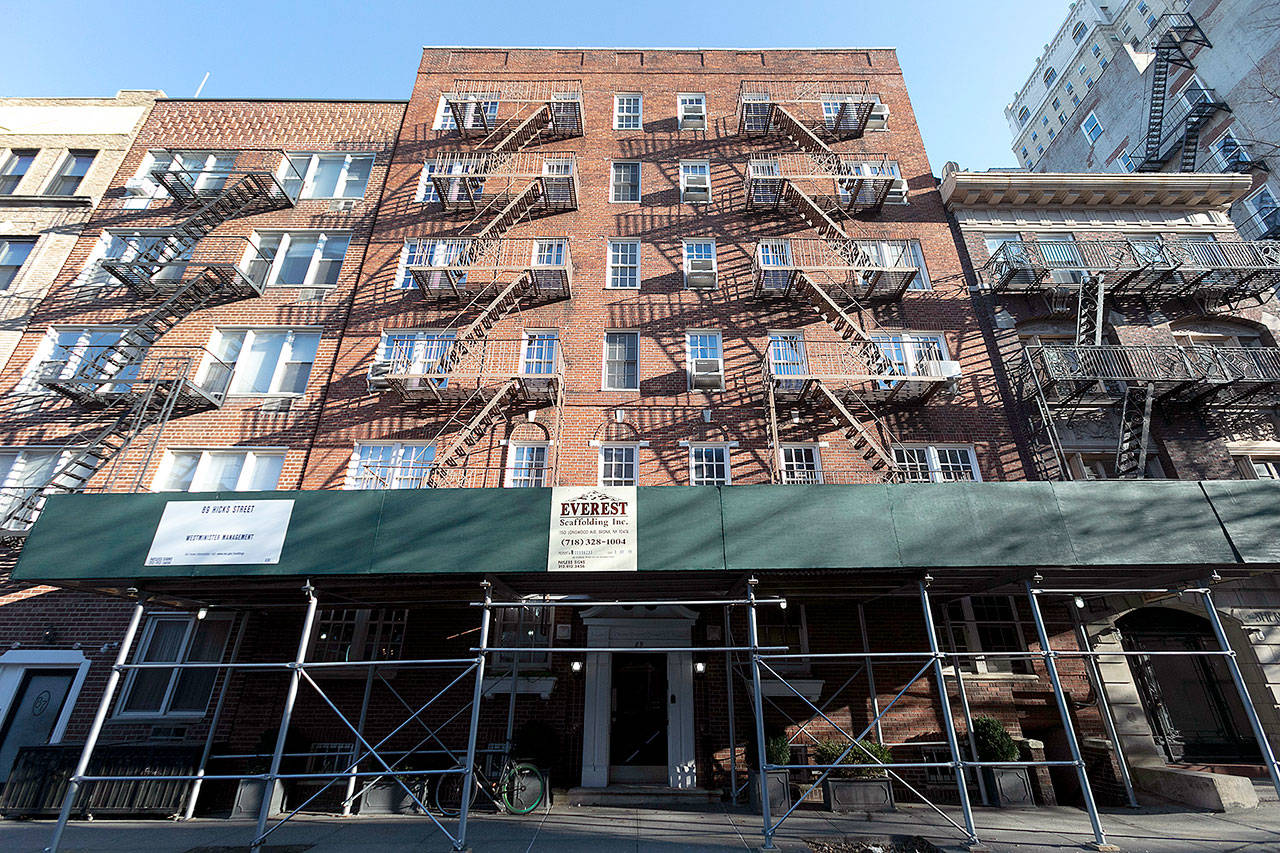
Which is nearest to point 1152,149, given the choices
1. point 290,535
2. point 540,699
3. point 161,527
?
point 540,699

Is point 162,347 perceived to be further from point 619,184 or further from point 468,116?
point 619,184

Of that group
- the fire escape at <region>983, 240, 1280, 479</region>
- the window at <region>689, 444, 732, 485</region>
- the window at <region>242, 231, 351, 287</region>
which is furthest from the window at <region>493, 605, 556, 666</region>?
the fire escape at <region>983, 240, 1280, 479</region>

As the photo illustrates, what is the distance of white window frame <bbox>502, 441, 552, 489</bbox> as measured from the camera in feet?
49.4

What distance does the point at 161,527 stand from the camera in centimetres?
972

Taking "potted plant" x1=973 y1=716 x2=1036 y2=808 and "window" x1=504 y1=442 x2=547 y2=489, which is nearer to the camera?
"potted plant" x1=973 y1=716 x2=1036 y2=808

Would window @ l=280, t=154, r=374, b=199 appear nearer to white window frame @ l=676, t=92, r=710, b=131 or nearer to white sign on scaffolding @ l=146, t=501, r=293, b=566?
white window frame @ l=676, t=92, r=710, b=131

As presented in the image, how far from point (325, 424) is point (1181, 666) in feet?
75.2

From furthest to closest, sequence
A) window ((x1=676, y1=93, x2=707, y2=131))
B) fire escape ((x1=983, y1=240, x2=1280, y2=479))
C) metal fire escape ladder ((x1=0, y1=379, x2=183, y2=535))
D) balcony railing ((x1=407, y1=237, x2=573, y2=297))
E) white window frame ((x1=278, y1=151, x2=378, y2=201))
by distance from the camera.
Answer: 1. window ((x1=676, y1=93, x2=707, y2=131))
2. white window frame ((x1=278, y1=151, x2=378, y2=201))
3. balcony railing ((x1=407, y1=237, x2=573, y2=297))
4. fire escape ((x1=983, y1=240, x2=1280, y2=479))
5. metal fire escape ladder ((x1=0, y1=379, x2=183, y2=535))

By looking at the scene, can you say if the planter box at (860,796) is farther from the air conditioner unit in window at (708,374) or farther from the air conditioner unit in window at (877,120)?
the air conditioner unit in window at (877,120)

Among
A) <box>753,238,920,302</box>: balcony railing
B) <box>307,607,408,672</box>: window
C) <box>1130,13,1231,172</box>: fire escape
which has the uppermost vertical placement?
<box>1130,13,1231,172</box>: fire escape

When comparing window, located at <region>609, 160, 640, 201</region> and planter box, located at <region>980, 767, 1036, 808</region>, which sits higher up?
window, located at <region>609, 160, 640, 201</region>

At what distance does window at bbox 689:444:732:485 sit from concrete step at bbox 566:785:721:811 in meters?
6.83

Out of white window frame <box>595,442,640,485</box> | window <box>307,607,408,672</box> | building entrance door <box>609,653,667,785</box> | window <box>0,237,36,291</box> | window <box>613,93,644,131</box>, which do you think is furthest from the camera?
window <box>613,93,644,131</box>

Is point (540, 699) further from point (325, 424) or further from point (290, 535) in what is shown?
point (325, 424)
